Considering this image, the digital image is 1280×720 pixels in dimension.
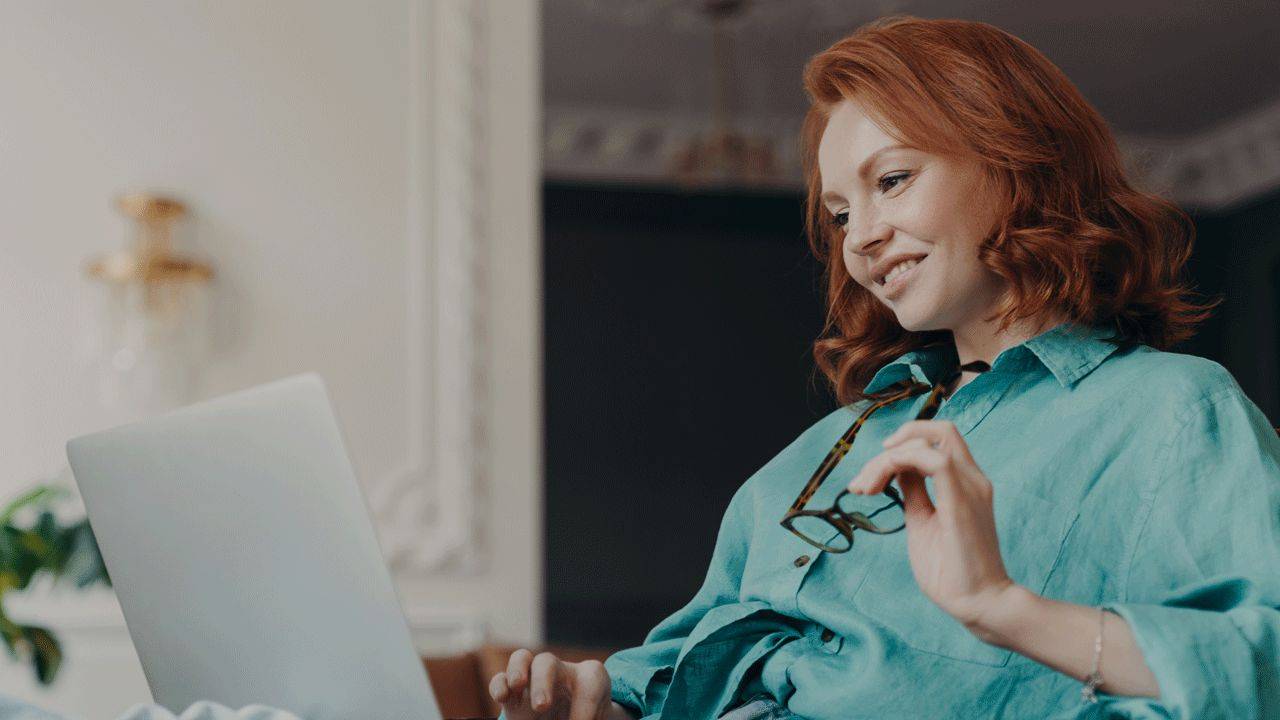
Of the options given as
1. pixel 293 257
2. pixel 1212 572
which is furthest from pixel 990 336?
pixel 293 257

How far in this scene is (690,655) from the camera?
4.04ft

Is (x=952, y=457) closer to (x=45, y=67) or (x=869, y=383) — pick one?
(x=869, y=383)

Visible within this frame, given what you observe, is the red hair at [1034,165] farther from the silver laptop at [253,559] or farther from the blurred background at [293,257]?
the blurred background at [293,257]

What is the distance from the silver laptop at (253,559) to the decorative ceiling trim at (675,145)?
17.0 feet

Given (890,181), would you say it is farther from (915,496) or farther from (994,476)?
(915,496)

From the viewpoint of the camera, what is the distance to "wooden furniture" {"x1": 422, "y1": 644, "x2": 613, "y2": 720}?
260 cm

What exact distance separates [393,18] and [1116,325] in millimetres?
2524

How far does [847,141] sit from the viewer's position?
1.23 meters

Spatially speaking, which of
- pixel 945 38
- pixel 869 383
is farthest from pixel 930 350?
pixel 945 38

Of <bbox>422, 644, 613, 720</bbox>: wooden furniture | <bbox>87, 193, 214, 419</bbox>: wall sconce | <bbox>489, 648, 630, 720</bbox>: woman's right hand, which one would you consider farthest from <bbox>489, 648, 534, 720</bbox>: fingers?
<bbox>87, 193, 214, 419</bbox>: wall sconce

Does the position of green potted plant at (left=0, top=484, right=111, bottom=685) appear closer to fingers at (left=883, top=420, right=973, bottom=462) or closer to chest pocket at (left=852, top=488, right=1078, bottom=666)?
chest pocket at (left=852, top=488, right=1078, bottom=666)

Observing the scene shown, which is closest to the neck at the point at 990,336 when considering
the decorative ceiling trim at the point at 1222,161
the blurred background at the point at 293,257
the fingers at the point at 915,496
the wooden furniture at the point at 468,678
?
the fingers at the point at 915,496

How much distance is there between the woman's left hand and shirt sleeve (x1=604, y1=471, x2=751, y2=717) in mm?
443

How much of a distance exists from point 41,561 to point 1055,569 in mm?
2205
